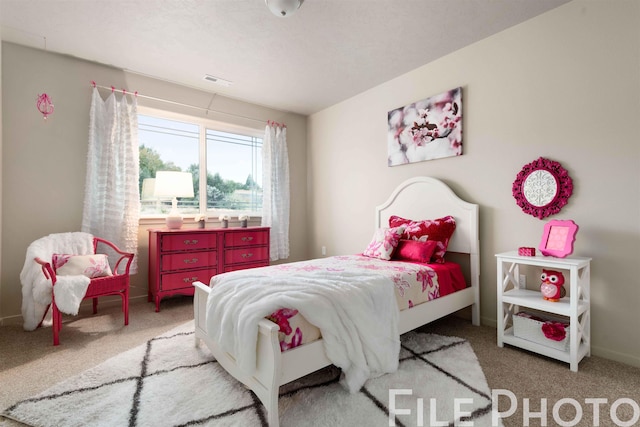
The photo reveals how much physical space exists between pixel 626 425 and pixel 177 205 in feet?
13.7

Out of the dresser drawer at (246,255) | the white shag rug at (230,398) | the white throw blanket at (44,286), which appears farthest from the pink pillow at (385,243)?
the white throw blanket at (44,286)

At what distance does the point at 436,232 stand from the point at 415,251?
0.96 feet

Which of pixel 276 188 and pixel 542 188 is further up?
pixel 276 188

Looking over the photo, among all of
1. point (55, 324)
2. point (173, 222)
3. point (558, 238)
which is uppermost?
point (173, 222)

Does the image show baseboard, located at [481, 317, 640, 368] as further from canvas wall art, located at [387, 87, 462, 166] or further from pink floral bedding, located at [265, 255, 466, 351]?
canvas wall art, located at [387, 87, 462, 166]

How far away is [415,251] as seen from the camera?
9.09 ft

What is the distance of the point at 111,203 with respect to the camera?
3205 millimetres

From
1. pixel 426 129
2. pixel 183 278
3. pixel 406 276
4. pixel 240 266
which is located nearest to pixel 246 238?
pixel 240 266

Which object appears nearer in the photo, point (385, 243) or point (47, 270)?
point (47, 270)

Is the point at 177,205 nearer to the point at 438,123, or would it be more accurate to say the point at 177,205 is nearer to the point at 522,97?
the point at 438,123

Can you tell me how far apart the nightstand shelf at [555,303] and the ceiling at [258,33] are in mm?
1933

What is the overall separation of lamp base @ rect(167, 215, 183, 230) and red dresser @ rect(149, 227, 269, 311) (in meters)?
0.14

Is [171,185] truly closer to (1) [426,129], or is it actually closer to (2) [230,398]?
(2) [230,398]

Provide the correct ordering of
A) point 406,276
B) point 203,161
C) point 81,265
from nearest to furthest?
point 406,276
point 81,265
point 203,161
